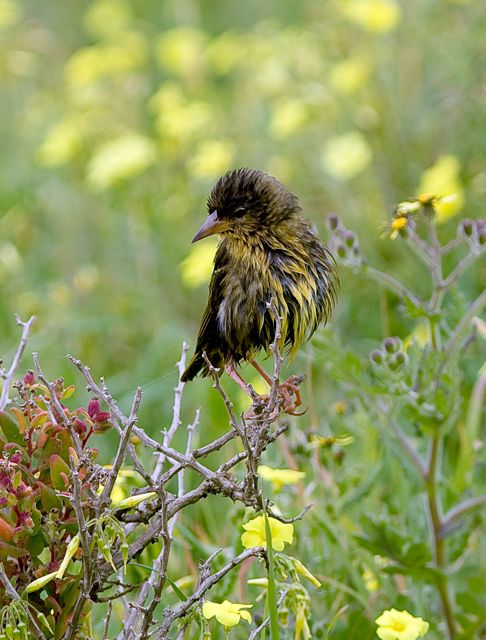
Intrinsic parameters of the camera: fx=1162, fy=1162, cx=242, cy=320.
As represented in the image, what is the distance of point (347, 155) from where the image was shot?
5.31 m

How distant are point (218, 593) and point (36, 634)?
69 cm

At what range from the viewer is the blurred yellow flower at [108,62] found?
7.22 meters

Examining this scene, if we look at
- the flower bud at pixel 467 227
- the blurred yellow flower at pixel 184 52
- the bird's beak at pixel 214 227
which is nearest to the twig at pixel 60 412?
the bird's beak at pixel 214 227

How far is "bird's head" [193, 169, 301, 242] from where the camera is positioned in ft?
10.3

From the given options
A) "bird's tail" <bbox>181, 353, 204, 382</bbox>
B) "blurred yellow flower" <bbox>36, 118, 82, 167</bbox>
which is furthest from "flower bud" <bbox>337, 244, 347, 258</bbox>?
"blurred yellow flower" <bbox>36, 118, 82, 167</bbox>

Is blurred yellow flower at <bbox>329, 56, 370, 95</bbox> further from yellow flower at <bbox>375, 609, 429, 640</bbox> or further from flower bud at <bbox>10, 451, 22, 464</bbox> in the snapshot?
flower bud at <bbox>10, 451, 22, 464</bbox>

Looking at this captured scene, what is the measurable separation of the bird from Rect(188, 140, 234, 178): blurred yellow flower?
8.39ft

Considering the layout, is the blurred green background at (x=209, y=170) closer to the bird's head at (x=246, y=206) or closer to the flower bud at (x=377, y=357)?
the bird's head at (x=246, y=206)

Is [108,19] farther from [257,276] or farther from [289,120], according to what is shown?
[257,276]

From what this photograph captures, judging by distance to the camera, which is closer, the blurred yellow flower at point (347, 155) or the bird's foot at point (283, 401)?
the bird's foot at point (283, 401)

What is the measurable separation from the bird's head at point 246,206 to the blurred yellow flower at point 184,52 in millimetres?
4545

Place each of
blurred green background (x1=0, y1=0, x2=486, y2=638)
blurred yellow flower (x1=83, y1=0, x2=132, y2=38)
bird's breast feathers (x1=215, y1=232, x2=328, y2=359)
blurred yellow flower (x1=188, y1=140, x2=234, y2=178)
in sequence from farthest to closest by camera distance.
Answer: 1. blurred yellow flower (x1=83, y1=0, x2=132, y2=38)
2. blurred yellow flower (x1=188, y1=140, x2=234, y2=178)
3. blurred green background (x1=0, y1=0, x2=486, y2=638)
4. bird's breast feathers (x1=215, y1=232, x2=328, y2=359)

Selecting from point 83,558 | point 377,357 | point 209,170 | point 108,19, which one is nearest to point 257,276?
point 377,357

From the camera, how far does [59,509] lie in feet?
7.04
